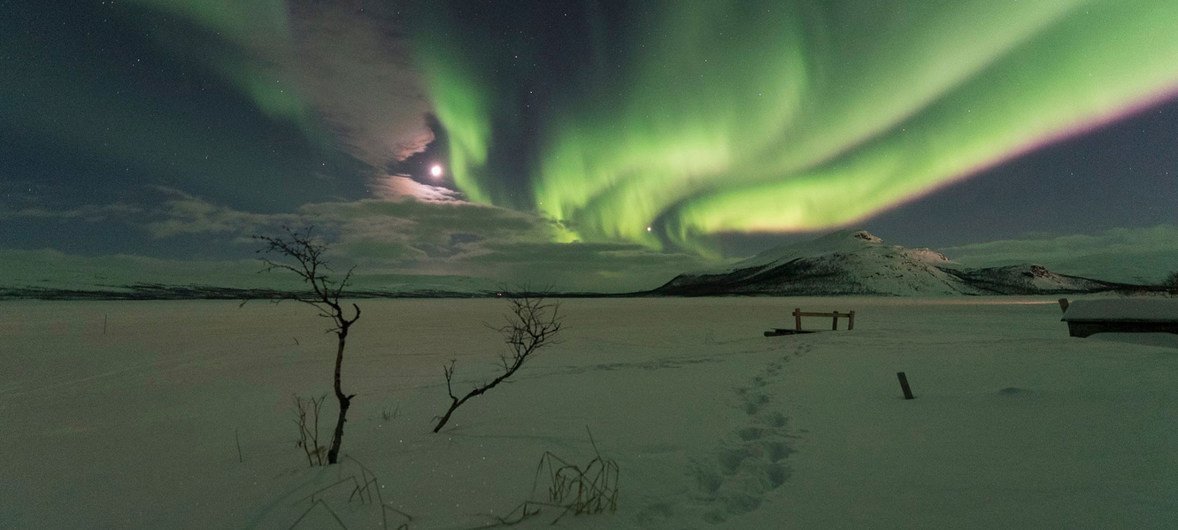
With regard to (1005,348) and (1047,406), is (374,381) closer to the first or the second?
(1047,406)

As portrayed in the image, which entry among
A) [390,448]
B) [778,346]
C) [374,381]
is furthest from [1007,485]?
[778,346]

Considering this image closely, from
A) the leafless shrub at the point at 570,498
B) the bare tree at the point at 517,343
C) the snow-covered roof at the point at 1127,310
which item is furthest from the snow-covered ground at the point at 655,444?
the snow-covered roof at the point at 1127,310

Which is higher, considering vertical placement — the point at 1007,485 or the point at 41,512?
the point at 1007,485

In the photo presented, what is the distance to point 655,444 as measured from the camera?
7.24 m

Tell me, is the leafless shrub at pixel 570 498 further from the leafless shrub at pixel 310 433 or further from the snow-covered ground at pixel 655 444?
the leafless shrub at pixel 310 433

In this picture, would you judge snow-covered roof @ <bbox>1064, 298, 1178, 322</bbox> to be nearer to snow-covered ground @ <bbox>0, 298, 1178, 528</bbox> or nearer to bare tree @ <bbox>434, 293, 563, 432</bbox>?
snow-covered ground @ <bbox>0, 298, 1178, 528</bbox>

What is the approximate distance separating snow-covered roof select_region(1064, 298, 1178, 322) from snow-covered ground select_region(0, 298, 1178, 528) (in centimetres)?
455

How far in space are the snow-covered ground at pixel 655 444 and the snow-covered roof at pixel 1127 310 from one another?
4.55 meters

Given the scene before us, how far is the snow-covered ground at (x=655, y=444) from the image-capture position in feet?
16.0

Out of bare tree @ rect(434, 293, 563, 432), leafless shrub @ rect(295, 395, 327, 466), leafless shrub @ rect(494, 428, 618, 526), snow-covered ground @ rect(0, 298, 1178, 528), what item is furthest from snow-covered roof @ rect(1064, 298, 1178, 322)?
leafless shrub @ rect(295, 395, 327, 466)

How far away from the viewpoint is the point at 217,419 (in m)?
9.93

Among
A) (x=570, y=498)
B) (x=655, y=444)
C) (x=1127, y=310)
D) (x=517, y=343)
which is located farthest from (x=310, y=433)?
(x=1127, y=310)

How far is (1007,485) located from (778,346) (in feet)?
56.6

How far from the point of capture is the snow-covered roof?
1808 centimetres
